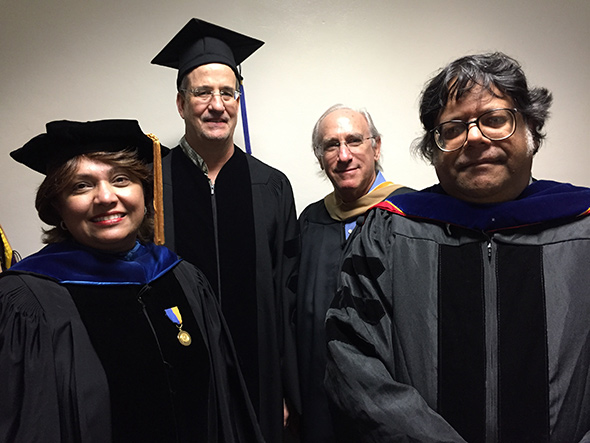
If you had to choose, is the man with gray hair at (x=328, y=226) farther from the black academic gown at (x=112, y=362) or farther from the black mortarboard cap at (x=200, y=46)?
the black mortarboard cap at (x=200, y=46)

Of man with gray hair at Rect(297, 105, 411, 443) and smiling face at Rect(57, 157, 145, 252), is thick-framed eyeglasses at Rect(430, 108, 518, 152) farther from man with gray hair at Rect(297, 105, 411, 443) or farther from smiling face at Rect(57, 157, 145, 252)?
smiling face at Rect(57, 157, 145, 252)

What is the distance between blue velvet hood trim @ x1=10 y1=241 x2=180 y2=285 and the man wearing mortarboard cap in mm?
482

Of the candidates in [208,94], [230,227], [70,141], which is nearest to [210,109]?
[208,94]

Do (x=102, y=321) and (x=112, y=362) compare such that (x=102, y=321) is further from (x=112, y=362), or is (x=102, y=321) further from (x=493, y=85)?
(x=493, y=85)

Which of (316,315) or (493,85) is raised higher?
(493,85)

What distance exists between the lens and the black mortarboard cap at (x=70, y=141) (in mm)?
1215

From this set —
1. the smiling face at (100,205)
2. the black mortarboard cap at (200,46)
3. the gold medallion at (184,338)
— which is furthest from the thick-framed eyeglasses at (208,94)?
the gold medallion at (184,338)

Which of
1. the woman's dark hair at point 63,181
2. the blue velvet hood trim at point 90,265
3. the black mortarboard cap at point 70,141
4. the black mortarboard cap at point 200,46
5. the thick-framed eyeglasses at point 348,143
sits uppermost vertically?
the black mortarboard cap at point 200,46

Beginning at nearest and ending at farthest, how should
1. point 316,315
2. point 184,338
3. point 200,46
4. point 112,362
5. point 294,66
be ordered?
point 112,362 < point 184,338 < point 316,315 < point 200,46 < point 294,66

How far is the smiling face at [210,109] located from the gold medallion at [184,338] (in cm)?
93

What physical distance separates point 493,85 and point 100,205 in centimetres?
123

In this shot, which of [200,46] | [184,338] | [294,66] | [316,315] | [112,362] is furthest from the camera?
[294,66]

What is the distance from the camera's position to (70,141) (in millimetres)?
1234

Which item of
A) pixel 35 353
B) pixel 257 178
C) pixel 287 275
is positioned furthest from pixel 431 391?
pixel 257 178
